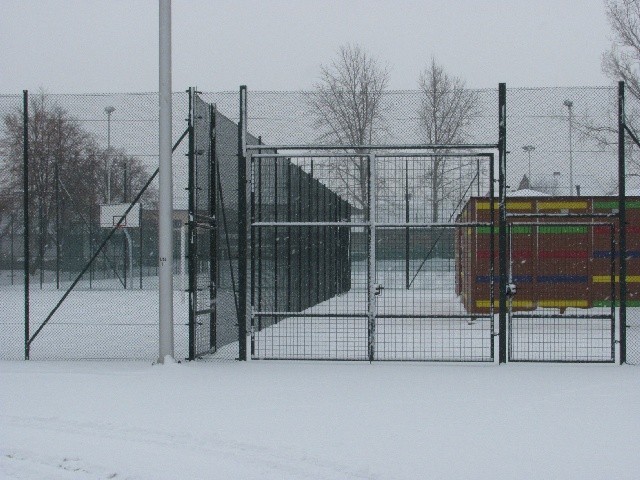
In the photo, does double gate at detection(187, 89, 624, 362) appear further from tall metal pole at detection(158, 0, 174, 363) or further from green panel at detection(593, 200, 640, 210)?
green panel at detection(593, 200, 640, 210)

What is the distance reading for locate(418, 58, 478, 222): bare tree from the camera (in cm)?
987

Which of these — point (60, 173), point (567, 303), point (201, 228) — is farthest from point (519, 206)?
point (60, 173)

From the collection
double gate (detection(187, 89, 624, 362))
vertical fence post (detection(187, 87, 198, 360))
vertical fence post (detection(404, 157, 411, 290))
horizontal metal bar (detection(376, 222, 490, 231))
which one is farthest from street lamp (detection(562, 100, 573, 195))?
vertical fence post (detection(187, 87, 198, 360))

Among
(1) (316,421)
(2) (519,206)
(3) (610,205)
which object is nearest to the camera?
(1) (316,421)

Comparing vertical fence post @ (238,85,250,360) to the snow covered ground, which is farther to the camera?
vertical fence post @ (238,85,250,360)

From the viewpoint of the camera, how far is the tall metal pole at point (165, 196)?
9406mm

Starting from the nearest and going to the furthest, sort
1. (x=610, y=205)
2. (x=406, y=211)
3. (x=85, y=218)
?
(x=406, y=211), (x=610, y=205), (x=85, y=218)

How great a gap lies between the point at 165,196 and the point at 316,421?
3838mm

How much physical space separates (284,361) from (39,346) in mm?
4201

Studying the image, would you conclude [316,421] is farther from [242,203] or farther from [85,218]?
[85,218]

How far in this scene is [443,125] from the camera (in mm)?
10344

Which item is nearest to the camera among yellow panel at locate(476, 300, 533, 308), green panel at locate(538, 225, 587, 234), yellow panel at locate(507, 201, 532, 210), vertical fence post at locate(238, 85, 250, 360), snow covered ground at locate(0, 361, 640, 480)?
snow covered ground at locate(0, 361, 640, 480)

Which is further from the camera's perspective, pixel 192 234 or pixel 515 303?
pixel 515 303

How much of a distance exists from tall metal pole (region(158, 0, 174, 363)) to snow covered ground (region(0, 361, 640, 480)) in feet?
1.68
